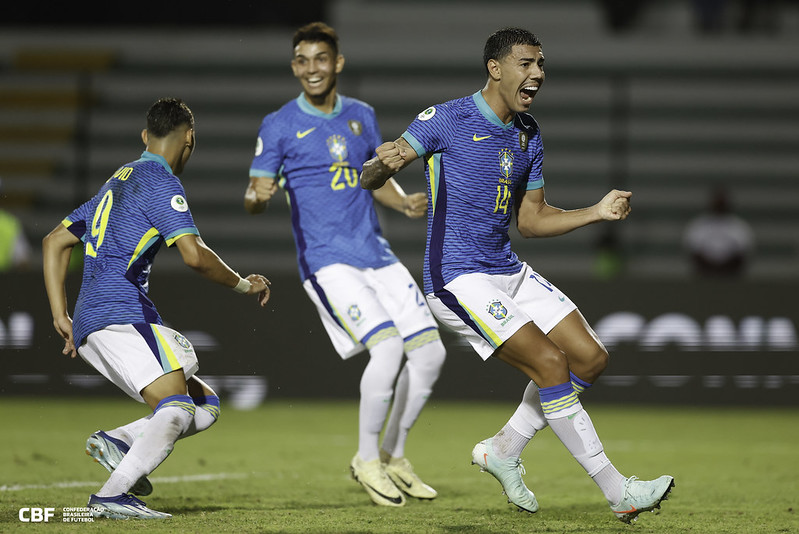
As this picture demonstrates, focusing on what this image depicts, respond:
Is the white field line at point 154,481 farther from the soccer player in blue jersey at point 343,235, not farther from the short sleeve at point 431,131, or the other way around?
the short sleeve at point 431,131

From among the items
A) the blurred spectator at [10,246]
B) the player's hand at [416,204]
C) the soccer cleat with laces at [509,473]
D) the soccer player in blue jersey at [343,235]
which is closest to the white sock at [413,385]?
the soccer player in blue jersey at [343,235]

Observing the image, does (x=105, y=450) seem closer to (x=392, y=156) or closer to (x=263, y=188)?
(x=263, y=188)

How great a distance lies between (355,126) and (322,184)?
0.43 metres

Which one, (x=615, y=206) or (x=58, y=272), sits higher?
(x=615, y=206)

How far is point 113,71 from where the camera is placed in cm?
1711

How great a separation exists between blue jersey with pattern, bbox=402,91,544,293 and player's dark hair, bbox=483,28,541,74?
0.70ft

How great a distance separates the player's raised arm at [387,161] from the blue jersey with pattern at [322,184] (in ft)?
3.83

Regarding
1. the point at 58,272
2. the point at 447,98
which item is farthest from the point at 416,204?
the point at 447,98

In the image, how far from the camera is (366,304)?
20.7 ft

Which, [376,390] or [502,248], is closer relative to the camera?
[502,248]

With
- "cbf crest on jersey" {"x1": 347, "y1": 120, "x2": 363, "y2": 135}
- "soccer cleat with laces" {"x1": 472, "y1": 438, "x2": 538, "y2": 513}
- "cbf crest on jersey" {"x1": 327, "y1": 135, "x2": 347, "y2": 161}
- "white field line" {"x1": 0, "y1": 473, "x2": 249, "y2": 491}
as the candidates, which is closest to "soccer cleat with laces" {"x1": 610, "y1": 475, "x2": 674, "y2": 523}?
"soccer cleat with laces" {"x1": 472, "y1": 438, "x2": 538, "y2": 513}

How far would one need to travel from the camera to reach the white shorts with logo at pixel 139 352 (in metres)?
5.29

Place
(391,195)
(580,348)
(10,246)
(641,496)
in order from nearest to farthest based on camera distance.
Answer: (641,496) → (580,348) → (391,195) → (10,246)

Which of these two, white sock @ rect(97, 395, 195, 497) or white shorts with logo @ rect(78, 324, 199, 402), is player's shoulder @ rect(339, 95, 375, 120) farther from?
white sock @ rect(97, 395, 195, 497)
